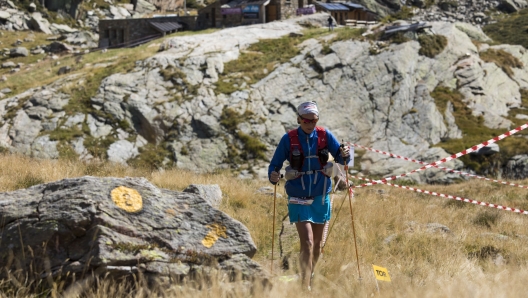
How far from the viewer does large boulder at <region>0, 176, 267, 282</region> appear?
18.4ft

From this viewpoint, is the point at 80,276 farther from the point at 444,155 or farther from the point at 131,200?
the point at 444,155

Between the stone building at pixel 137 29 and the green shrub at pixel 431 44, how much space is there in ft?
68.2

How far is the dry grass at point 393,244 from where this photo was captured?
5.24 metres

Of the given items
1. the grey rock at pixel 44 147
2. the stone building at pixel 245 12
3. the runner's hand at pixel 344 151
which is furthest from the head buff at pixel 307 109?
the stone building at pixel 245 12

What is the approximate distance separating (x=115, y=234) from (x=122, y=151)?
20339 mm

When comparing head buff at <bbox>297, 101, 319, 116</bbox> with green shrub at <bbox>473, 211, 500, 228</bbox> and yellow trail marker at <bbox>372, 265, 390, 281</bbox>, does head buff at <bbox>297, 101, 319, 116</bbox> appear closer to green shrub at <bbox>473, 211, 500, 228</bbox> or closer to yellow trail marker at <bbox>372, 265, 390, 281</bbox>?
yellow trail marker at <bbox>372, 265, 390, 281</bbox>

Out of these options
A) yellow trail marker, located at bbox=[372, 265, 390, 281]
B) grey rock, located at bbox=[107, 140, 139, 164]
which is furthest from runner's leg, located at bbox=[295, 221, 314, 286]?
grey rock, located at bbox=[107, 140, 139, 164]

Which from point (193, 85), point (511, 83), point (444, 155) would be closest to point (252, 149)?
point (193, 85)

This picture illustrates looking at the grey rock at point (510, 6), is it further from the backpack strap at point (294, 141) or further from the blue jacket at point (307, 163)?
the backpack strap at point (294, 141)

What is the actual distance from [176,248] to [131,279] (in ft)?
1.91

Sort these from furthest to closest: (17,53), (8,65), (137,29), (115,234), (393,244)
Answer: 1. (17,53)
2. (8,65)
3. (137,29)
4. (393,244)
5. (115,234)

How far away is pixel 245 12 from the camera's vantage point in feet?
146

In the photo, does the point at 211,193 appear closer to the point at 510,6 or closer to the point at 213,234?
the point at 213,234

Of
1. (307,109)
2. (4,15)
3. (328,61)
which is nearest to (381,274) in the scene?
(307,109)
